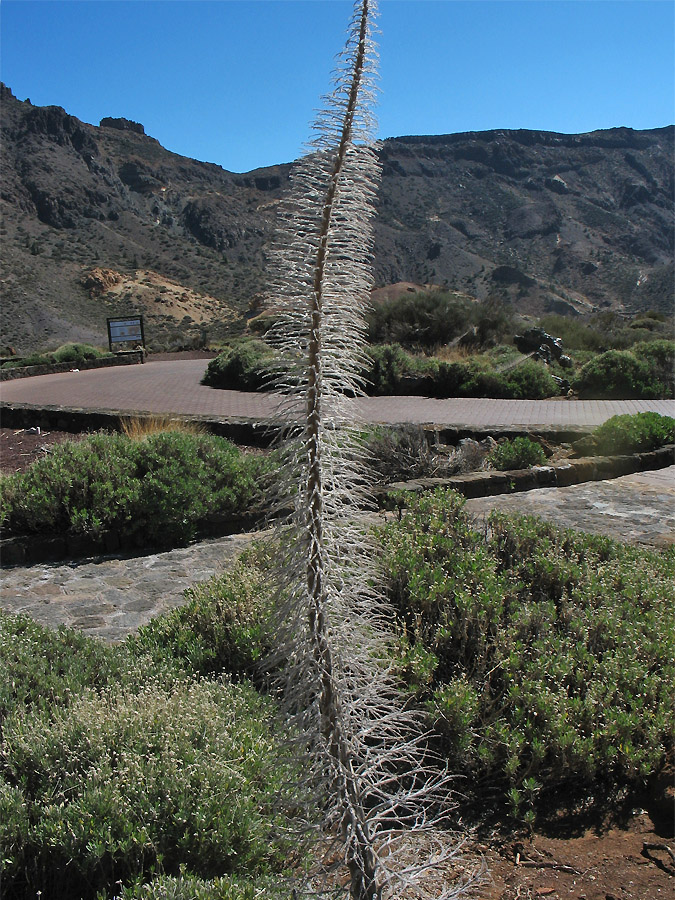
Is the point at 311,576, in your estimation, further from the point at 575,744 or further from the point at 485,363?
the point at 485,363

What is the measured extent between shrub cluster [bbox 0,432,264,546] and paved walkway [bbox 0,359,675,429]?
3.51m

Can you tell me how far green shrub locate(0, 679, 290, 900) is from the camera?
Result: 2.35m

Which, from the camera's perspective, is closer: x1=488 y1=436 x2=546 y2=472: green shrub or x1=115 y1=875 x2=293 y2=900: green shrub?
x1=115 y1=875 x2=293 y2=900: green shrub

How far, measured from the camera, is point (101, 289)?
167ft

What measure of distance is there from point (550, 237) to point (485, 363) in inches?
2425

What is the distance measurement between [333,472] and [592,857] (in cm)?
204

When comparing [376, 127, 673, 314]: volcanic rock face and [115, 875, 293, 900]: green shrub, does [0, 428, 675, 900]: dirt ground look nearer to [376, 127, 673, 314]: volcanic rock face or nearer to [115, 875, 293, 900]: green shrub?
[115, 875, 293, 900]: green shrub

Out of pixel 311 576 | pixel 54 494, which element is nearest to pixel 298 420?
pixel 311 576

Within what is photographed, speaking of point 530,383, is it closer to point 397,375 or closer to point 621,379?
point 621,379

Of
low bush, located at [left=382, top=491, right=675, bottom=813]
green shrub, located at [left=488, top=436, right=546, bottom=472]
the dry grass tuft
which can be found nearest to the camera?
low bush, located at [left=382, top=491, right=675, bottom=813]

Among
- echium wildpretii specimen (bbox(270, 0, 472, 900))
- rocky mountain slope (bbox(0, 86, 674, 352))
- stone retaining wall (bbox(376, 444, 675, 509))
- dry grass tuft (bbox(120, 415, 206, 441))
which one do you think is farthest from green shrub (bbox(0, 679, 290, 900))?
rocky mountain slope (bbox(0, 86, 674, 352))

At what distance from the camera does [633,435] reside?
926 centimetres

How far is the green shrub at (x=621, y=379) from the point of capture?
1568cm

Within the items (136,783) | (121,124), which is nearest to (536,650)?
(136,783)
